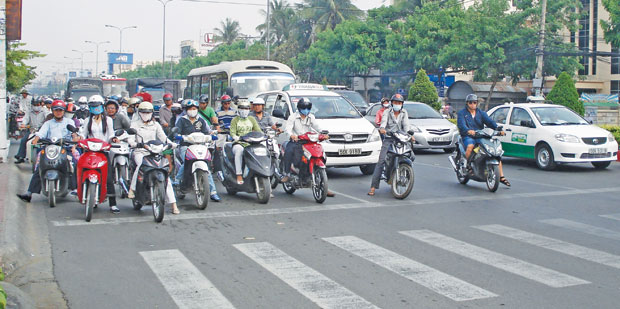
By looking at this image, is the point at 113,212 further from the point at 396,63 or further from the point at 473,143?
the point at 396,63

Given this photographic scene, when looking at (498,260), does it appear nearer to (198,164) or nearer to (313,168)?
(313,168)

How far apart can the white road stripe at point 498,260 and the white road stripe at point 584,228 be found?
1.79 meters

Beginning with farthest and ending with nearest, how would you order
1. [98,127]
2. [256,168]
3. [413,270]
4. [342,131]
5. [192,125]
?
[342,131], [192,125], [256,168], [98,127], [413,270]

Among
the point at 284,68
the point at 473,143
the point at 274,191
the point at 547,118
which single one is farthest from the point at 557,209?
the point at 284,68

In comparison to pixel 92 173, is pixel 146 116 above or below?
above

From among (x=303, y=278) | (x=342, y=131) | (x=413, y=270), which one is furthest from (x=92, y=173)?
(x=342, y=131)

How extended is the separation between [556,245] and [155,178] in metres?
4.87

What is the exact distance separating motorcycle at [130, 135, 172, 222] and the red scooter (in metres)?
0.49

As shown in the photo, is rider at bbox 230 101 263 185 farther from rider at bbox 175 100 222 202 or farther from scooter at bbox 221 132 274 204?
rider at bbox 175 100 222 202

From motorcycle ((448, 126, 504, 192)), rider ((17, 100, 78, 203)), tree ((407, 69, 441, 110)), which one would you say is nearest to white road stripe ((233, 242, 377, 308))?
rider ((17, 100, 78, 203))

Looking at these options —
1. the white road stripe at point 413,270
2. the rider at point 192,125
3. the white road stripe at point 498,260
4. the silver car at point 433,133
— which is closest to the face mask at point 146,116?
the rider at point 192,125

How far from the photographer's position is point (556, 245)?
25.0 feet

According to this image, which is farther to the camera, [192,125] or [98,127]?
[192,125]

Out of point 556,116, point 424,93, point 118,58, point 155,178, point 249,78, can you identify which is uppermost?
point 118,58
